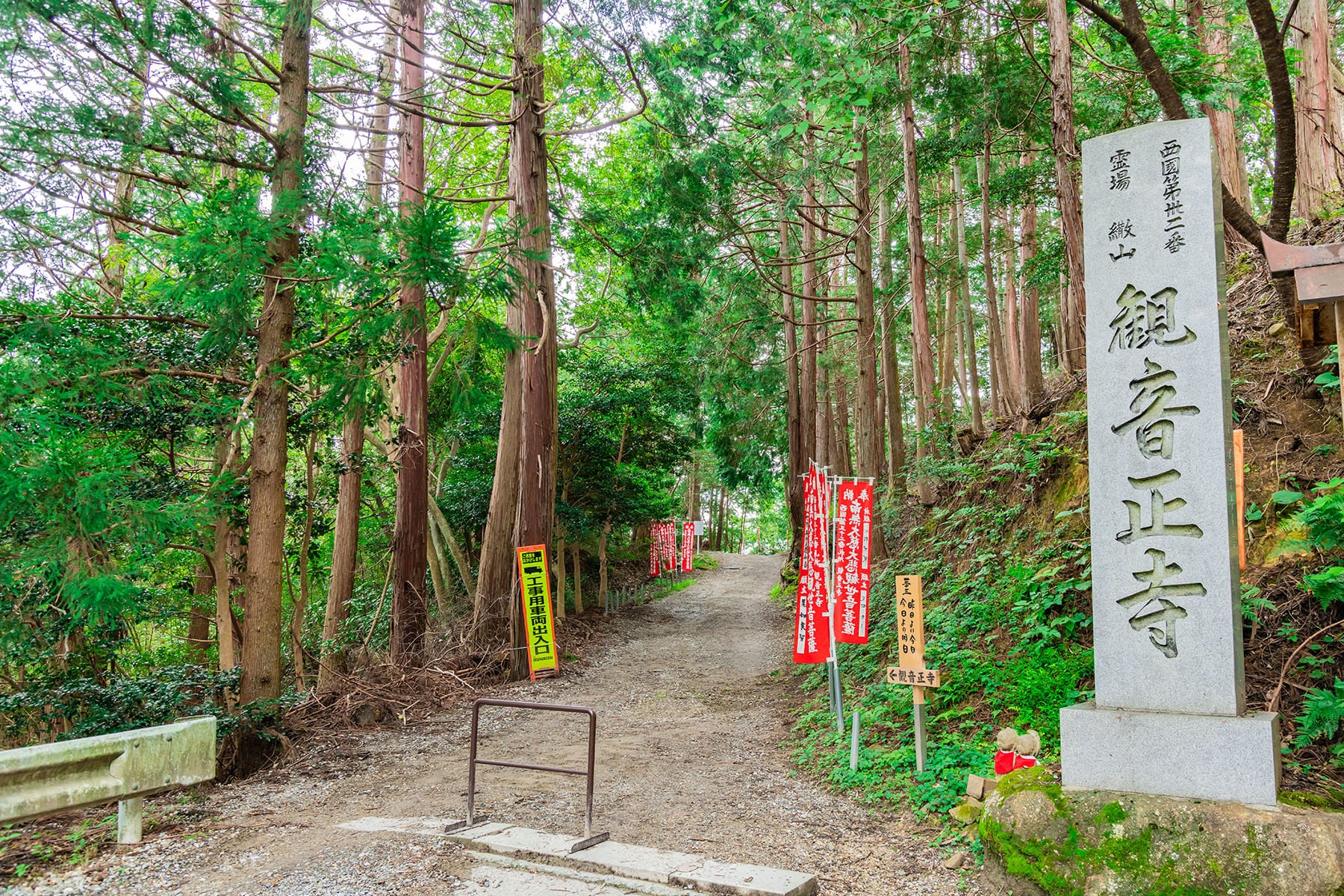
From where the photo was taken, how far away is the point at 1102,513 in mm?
4344

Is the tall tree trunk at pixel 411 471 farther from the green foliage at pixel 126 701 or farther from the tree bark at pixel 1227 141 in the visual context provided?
the tree bark at pixel 1227 141

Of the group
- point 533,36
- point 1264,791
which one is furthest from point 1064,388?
point 533,36

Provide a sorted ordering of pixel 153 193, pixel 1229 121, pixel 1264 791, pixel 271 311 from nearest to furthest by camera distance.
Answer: pixel 1264 791
pixel 271 311
pixel 153 193
pixel 1229 121

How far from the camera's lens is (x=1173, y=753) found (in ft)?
A: 12.6

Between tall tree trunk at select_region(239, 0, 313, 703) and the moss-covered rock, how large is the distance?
615cm

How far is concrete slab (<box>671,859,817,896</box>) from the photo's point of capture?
12.9ft

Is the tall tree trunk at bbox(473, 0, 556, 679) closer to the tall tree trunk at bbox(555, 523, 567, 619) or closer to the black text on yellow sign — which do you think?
the black text on yellow sign

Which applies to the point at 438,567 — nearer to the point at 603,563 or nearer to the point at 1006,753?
the point at 603,563

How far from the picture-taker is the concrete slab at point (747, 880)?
155 inches

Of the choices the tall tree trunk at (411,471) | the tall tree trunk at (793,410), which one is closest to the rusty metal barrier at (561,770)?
the tall tree trunk at (411,471)

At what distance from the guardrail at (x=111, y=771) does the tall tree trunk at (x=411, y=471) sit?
571 cm

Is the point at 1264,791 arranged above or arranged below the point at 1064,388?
below

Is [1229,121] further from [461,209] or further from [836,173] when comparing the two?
[461,209]

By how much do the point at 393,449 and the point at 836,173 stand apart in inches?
405
